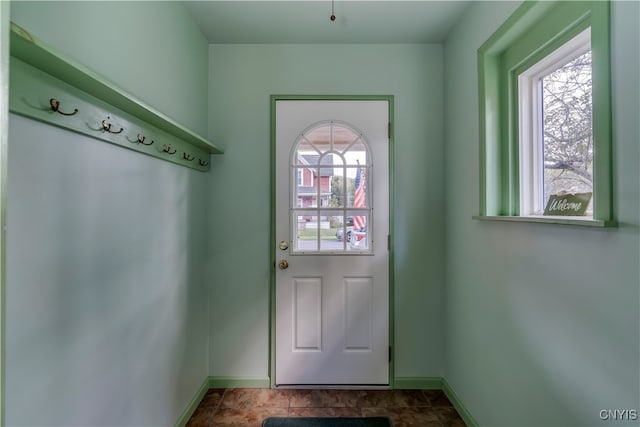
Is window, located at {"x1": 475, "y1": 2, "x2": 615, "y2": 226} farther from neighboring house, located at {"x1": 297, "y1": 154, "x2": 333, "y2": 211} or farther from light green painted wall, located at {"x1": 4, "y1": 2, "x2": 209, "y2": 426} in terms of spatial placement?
light green painted wall, located at {"x1": 4, "y1": 2, "x2": 209, "y2": 426}

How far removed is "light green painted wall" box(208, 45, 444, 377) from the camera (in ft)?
6.93

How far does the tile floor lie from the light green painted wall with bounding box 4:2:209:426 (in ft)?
0.80

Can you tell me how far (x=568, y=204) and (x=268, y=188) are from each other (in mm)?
1669

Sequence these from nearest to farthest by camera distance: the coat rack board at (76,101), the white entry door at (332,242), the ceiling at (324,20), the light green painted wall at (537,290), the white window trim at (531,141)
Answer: the coat rack board at (76,101) < the light green painted wall at (537,290) < the white window trim at (531,141) < the ceiling at (324,20) < the white entry door at (332,242)

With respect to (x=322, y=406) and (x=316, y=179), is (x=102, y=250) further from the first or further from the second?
(x=322, y=406)

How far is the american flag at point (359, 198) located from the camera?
6.93 ft

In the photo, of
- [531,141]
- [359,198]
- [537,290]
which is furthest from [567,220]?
[359,198]

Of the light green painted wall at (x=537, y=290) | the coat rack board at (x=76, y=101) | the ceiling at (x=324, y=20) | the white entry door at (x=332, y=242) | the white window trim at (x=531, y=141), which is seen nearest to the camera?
the coat rack board at (x=76, y=101)

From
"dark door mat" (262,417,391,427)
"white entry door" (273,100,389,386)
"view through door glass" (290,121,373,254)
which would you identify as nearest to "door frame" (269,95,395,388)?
"white entry door" (273,100,389,386)

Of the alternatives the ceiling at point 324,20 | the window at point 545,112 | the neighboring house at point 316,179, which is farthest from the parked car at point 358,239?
the ceiling at point 324,20

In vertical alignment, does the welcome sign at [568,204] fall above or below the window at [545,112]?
below

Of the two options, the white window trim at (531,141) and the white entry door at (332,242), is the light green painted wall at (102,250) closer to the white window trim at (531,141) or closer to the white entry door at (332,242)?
the white entry door at (332,242)

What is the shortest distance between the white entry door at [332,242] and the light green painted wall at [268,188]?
110 millimetres

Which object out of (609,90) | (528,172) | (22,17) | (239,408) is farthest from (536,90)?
(239,408)
